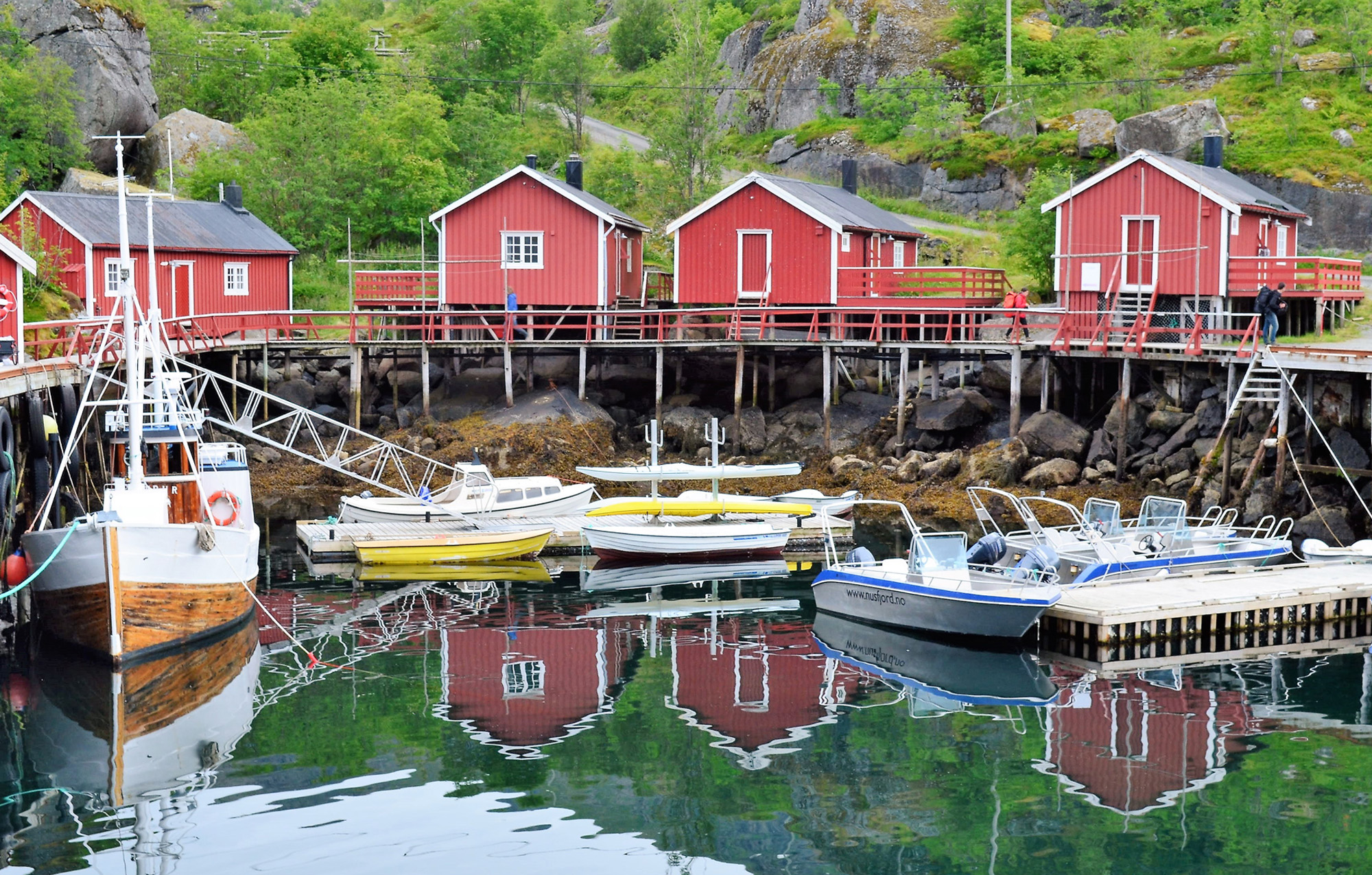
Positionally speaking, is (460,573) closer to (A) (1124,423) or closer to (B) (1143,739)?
(B) (1143,739)

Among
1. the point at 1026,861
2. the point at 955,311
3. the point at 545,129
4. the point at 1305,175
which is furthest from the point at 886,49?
the point at 1026,861

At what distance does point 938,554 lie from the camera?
23766 millimetres

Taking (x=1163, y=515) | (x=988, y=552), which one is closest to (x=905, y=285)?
(x=1163, y=515)

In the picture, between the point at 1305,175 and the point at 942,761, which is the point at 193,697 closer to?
the point at 942,761

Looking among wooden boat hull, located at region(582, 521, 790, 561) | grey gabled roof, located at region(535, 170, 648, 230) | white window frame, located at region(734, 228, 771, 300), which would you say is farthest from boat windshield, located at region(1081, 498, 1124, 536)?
grey gabled roof, located at region(535, 170, 648, 230)

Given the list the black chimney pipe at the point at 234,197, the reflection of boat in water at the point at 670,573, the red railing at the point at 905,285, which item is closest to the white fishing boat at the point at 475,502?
the reflection of boat in water at the point at 670,573

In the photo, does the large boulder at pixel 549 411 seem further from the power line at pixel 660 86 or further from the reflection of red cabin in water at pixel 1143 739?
the power line at pixel 660 86

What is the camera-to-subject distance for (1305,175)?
50.1 meters

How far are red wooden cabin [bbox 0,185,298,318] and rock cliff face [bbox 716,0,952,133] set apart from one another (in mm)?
25967

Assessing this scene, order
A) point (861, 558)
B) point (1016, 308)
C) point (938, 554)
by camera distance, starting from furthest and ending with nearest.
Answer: point (1016, 308) < point (861, 558) < point (938, 554)

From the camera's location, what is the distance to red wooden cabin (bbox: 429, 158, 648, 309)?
41.8m

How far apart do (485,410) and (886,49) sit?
36.3m

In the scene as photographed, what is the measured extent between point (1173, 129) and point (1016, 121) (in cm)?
915

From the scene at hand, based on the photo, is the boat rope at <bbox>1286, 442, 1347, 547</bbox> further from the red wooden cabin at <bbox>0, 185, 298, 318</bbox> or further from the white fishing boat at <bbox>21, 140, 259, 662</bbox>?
the red wooden cabin at <bbox>0, 185, 298, 318</bbox>
